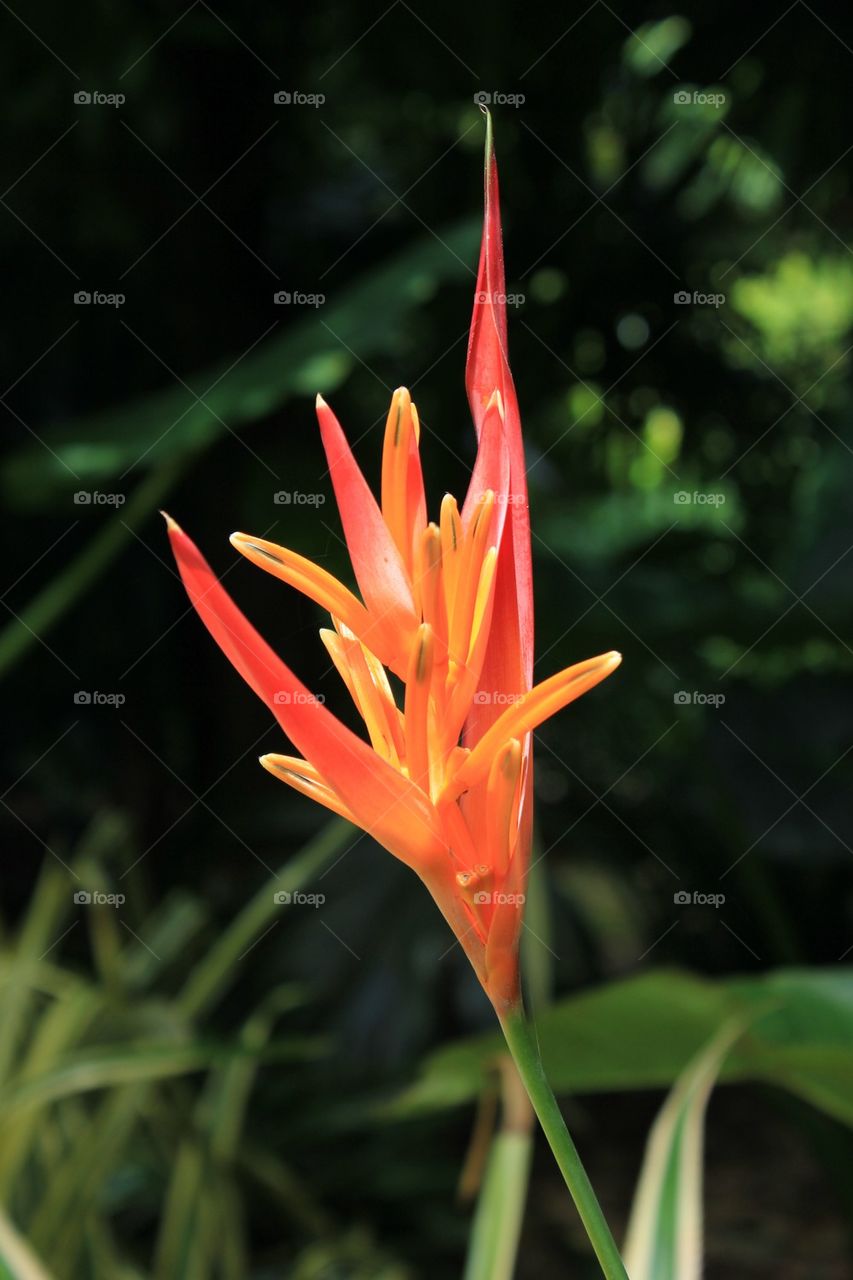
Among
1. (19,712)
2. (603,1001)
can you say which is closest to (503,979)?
(603,1001)

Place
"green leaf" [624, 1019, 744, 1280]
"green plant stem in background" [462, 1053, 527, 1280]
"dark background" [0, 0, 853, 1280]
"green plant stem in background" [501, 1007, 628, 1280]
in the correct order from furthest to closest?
"dark background" [0, 0, 853, 1280] < "green plant stem in background" [462, 1053, 527, 1280] < "green leaf" [624, 1019, 744, 1280] < "green plant stem in background" [501, 1007, 628, 1280]

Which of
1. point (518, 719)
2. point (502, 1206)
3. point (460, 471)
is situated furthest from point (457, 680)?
point (460, 471)

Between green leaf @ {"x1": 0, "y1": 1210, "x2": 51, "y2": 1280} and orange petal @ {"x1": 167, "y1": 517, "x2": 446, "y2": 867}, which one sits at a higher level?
orange petal @ {"x1": 167, "y1": 517, "x2": 446, "y2": 867}

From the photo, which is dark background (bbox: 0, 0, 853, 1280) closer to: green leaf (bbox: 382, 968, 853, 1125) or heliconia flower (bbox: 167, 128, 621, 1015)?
green leaf (bbox: 382, 968, 853, 1125)

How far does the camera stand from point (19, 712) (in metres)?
2.02

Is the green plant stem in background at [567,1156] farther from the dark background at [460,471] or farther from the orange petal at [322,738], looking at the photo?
the dark background at [460,471]

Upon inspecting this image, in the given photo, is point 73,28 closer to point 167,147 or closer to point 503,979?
point 167,147

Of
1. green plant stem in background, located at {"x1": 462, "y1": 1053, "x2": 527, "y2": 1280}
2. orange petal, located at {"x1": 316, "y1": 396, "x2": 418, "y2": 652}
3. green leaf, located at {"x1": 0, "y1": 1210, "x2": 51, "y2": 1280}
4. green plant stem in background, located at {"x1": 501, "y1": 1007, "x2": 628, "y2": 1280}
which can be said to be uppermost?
orange petal, located at {"x1": 316, "y1": 396, "x2": 418, "y2": 652}

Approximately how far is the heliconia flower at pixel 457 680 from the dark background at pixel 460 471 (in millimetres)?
1220

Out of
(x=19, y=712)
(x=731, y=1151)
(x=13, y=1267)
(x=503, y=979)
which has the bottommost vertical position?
(x=731, y=1151)

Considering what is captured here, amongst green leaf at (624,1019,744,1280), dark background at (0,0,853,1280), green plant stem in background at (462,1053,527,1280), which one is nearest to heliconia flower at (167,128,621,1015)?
green leaf at (624,1019,744,1280)

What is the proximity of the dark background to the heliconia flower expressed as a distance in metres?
1.22

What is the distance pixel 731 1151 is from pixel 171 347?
1486 millimetres

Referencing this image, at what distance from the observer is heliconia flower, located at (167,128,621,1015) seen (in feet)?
0.65
